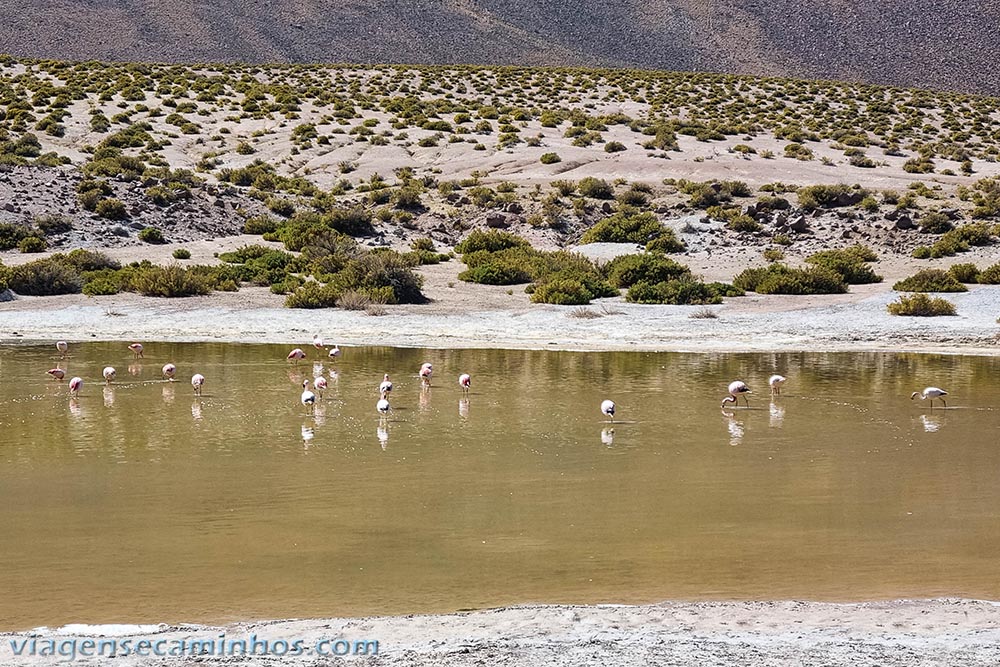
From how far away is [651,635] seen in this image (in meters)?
6.99

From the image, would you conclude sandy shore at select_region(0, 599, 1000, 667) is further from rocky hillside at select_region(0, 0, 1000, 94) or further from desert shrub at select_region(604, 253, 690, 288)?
rocky hillside at select_region(0, 0, 1000, 94)

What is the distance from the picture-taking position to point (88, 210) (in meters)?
37.3

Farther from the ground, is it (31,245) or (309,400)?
(31,245)

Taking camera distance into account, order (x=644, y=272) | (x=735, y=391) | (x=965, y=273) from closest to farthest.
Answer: (x=735, y=391)
(x=644, y=272)
(x=965, y=273)

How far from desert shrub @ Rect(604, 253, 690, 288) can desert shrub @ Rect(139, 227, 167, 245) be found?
14.5 meters

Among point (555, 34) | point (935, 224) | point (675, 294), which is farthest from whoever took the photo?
point (555, 34)

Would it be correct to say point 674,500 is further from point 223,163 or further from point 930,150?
point 930,150

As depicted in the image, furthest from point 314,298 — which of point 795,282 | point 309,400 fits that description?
point 309,400

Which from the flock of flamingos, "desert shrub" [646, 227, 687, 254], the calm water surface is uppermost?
"desert shrub" [646, 227, 687, 254]

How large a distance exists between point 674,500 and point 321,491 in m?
3.12

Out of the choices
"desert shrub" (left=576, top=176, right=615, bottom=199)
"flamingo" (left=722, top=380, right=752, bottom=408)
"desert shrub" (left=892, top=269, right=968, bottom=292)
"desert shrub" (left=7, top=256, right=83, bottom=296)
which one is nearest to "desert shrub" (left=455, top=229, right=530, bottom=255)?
"desert shrub" (left=576, top=176, right=615, bottom=199)

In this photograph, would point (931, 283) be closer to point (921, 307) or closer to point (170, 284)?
point (921, 307)

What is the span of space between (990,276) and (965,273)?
574 mm

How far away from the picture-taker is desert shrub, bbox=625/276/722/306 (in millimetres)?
26688
